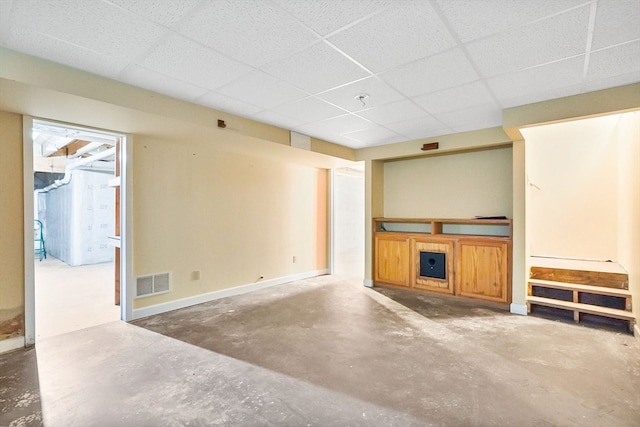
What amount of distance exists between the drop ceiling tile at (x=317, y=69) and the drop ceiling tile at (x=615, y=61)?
5.65ft

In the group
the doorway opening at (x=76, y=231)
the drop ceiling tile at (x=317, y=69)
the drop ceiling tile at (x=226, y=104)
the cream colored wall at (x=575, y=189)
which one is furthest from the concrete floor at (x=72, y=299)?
the cream colored wall at (x=575, y=189)

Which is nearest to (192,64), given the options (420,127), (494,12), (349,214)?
(494,12)

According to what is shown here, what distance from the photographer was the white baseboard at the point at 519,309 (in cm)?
379

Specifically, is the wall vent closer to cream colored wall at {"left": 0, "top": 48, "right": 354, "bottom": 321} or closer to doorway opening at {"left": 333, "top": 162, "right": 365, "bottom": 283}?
cream colored wall at {"left": 0, "top": 48, "right": 354, "bottom": 321}

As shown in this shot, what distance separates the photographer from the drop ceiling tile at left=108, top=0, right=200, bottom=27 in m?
1.65

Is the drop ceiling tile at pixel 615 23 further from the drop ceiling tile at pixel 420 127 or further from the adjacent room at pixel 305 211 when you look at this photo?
the drop ceiling tile at pixel 420 127

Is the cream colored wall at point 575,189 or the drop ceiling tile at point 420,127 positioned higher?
the drop ceiling tile at point 420,127

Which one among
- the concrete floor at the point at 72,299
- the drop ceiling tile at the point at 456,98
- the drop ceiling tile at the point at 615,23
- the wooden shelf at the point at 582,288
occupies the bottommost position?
the concrete floor at the point at 72,299

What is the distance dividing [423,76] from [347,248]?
790cm

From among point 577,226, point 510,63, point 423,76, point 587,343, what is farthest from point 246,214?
point 577,226

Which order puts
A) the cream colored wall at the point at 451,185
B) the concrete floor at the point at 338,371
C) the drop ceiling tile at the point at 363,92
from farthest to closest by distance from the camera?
1. the cream colored wall at the point at 451,185
2. the drop ceiling tile at the point at 363,92
3. the concrete floor at the point at 338,371

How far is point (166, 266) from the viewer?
398cm

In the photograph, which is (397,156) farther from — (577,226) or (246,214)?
(577,226)

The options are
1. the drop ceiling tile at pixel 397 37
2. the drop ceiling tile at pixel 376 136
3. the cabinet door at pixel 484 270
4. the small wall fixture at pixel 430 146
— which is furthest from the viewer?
the small wall fixture at pixel 430 146
